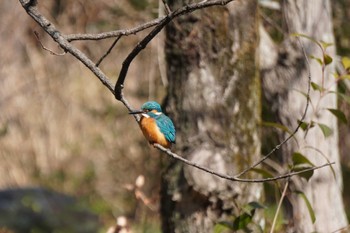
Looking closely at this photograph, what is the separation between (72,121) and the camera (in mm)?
10188

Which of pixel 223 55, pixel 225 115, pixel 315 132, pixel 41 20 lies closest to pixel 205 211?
pixel 225 115

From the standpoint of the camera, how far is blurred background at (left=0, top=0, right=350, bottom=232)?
9398 mm

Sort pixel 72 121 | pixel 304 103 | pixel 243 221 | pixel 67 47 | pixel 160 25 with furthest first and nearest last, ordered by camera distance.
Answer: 1. pixel 72 121
2. pixel 304 103
3. pixel 243 221
4. pixel 67 47
5. pixel 160 25

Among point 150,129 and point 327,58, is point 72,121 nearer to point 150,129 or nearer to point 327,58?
point 327,58

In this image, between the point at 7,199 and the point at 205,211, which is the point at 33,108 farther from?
the point at 205,211

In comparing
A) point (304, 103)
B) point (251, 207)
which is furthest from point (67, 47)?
point (304, 103)

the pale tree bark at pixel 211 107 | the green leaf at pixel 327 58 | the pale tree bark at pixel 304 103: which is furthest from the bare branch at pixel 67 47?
the pale tree bark at pixel 304 103

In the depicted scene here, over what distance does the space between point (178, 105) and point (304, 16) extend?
4.84ft

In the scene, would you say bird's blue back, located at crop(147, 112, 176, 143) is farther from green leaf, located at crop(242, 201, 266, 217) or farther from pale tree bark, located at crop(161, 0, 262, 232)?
pale tree bark, located at crop(161, 0, 262, 232)

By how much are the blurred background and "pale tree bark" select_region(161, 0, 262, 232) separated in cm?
507

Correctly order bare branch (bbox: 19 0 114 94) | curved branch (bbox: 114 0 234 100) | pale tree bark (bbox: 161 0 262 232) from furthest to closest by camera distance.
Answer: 1. pale tree bark (bbox: 161 0 262 232)
2. bare branch (bbox: 19 0 114 94)
3. curved branch (bbox: 114 0 234 100)

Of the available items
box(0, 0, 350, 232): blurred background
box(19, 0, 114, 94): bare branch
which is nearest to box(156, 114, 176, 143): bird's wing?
box(19, 0, 114, 94): bare branch

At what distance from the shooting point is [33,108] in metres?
10.1

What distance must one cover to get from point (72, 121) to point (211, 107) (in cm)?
656
